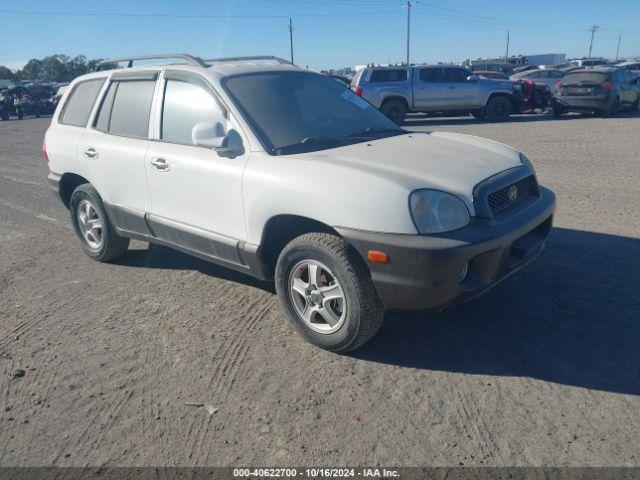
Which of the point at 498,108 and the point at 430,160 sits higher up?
the point at 430,160

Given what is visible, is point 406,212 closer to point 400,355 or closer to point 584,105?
point 400,355


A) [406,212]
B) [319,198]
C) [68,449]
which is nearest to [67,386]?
[68,449]

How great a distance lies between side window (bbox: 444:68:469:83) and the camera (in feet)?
57.2

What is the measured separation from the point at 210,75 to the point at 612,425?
3.41 m

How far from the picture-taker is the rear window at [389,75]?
17.4 meters

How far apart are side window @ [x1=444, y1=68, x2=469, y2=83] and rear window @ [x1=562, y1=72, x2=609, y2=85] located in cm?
317

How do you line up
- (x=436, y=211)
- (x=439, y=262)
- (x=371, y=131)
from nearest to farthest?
(x=439, y=262)
(x=436, y=211)
(x=371, y=131)

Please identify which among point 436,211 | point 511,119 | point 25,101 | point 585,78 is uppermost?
point 436,211

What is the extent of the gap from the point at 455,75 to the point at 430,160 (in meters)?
15.0

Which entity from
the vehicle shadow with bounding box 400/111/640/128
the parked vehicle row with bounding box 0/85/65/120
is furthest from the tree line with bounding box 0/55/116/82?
the vehicle shadow with bounding box 400/111/640/128

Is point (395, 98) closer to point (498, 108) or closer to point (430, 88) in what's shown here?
point (430, 88)

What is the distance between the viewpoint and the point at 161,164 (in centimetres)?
425

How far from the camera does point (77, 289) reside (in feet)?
16.0

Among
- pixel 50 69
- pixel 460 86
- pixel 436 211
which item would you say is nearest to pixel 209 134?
pixel 436 211
